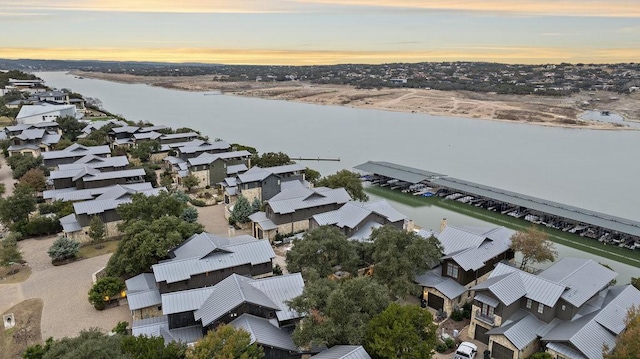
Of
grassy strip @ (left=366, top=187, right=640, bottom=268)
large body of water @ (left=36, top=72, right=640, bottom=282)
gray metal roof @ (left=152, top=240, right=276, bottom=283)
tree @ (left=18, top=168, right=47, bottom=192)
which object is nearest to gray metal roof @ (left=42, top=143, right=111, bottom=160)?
tree @ (left=18, top=168, right=47, bottom=192)

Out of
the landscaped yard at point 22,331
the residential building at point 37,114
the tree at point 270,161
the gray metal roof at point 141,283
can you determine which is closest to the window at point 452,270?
the gray metal roof at point 141,283

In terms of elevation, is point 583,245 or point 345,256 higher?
point 345,256

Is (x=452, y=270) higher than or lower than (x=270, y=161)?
lower

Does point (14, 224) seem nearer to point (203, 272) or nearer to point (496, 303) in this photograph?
point (203, 272)

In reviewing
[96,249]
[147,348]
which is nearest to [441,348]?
[147,348]

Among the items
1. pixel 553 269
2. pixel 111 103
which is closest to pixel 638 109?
pixel 553 269

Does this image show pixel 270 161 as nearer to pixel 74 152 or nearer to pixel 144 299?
pixel 74 152

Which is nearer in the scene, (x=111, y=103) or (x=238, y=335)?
(x=238, y=335)
